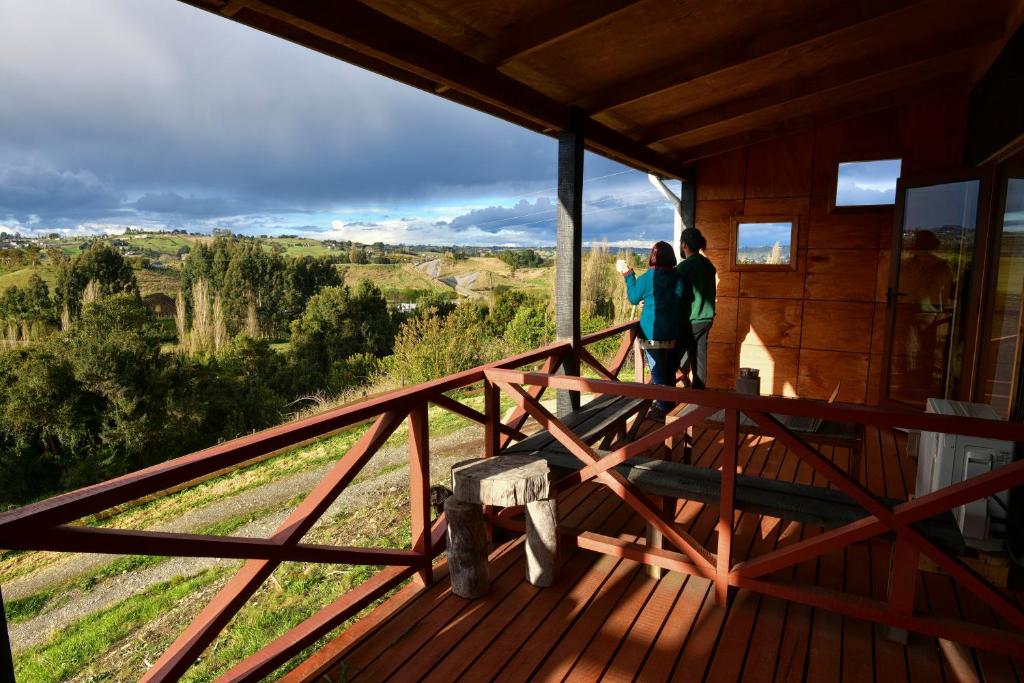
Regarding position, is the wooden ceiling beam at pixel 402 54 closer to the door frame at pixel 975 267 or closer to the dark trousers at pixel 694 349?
the dark trousers at pixel 694 349

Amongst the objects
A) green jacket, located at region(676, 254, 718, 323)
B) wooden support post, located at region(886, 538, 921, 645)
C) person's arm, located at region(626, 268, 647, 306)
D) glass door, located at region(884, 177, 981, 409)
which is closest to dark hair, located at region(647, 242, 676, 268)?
person's arm, located at region(626, 268, 647, 306)

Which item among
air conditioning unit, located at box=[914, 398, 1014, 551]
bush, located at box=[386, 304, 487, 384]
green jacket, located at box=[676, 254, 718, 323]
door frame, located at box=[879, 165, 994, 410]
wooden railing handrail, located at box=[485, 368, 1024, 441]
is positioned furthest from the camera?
bush, located at box=[386, 304, 487, 384]

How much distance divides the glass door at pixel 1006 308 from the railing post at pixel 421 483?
9.32ft

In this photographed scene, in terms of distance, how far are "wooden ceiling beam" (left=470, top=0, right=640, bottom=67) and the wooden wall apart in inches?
146

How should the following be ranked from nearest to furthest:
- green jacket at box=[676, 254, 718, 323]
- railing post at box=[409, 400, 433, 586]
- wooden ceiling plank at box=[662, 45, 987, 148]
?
railing post at box=[409, 400, 433, 586] < wooden ceiling plank at box=[662, 45, 987, 148] < green jacket at box=[676, 254, 718, 323]

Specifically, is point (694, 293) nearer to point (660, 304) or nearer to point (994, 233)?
point (660, 304)

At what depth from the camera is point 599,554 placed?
8.72 ft

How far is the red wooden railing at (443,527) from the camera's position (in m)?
1.37

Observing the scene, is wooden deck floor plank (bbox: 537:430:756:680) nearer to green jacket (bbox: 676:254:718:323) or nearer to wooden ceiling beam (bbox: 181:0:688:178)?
wooden ceiling beam (bbox: 181:0:688:178)

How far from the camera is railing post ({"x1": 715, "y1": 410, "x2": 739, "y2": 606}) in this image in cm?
212

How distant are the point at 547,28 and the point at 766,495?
2.31 metres

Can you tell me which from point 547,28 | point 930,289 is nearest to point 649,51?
point 547,28

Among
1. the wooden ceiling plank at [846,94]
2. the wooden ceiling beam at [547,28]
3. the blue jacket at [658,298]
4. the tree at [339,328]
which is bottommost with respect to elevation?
the tree at [339,328]

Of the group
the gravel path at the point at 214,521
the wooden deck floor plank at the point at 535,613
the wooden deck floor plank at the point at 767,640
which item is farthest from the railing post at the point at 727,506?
the gravel path at the point at 214,521
